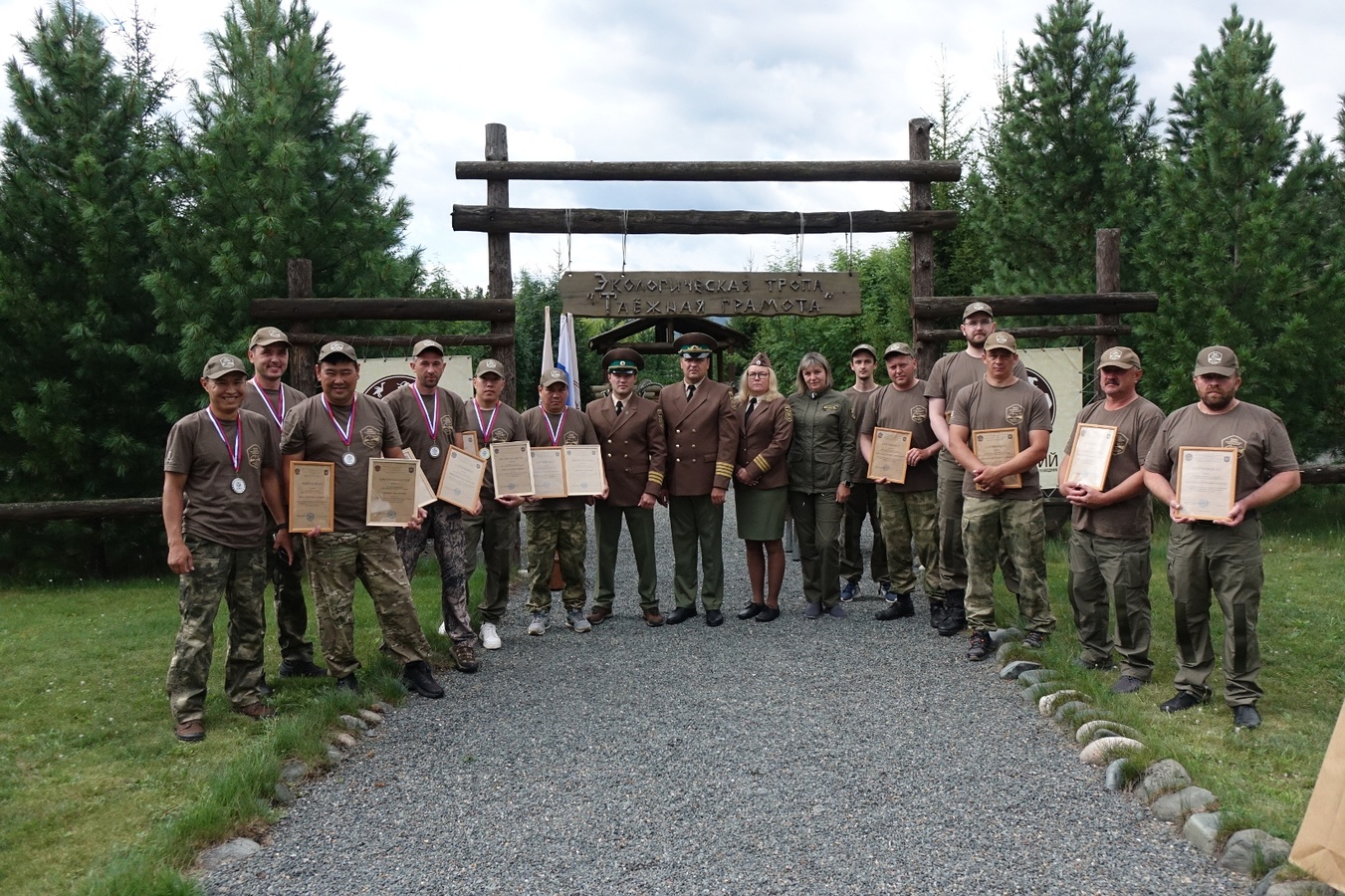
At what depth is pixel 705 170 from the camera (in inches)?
380

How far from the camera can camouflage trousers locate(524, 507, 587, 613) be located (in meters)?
7.97

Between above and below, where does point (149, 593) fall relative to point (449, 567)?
below

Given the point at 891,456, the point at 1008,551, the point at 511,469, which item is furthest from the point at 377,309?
the point at 1008,551

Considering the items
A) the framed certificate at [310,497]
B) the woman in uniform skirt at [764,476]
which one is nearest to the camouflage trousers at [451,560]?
the framed certificate at [310,497]

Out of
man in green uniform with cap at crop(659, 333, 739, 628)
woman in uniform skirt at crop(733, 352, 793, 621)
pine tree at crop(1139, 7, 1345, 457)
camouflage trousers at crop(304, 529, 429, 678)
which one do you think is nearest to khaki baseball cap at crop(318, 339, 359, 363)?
camouflage trousers at crop(304, 529, 429, 678)

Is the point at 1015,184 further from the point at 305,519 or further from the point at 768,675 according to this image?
the point at 305,519

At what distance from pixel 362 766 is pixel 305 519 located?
153 cm

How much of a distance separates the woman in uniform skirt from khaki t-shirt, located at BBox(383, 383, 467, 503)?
8.10 feet

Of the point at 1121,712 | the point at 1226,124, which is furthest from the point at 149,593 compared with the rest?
the point at 1226,124

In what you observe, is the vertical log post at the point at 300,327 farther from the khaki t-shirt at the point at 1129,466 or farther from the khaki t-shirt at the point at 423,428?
the khaki t-shirt at the point at 1129,466

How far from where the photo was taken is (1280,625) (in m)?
7.81

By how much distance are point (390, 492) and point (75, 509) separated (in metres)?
5.80

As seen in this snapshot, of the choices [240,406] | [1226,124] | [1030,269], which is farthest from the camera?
[1030,269]

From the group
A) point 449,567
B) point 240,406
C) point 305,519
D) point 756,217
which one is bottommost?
point 449,567
